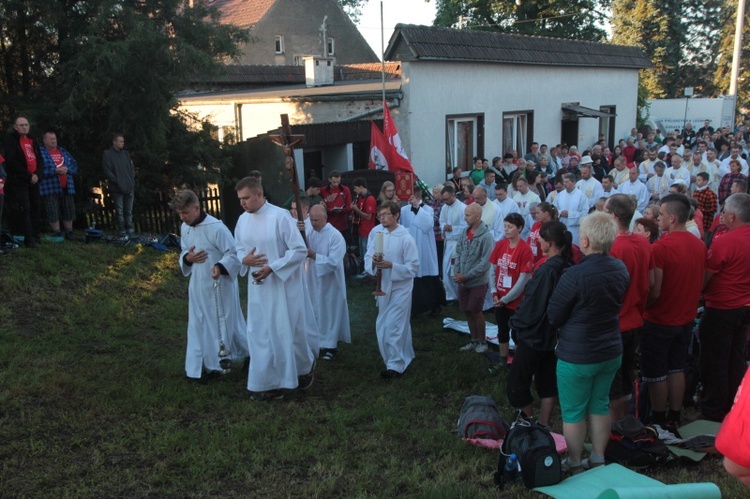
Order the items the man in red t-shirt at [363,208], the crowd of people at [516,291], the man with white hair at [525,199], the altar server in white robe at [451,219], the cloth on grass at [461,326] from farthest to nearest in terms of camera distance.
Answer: the man in red t-shirt at [363,208] → the man with white hair at [525,199] → the altar server in white robe at [451,219] → the cloth on grass at [461,326] → the crowd of people at [516,291]

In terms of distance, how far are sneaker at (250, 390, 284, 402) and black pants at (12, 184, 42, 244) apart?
18.0 ft

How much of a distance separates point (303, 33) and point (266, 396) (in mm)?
32356

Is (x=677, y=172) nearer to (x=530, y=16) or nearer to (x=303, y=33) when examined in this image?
(x=530, y=16)

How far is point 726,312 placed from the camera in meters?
5.64

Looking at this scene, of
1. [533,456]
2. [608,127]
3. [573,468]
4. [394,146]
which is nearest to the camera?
[533,456]

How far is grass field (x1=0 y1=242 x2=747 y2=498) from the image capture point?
15.7ft

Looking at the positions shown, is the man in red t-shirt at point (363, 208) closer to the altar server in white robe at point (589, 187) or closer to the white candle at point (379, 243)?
the altar server in white robe at point (589, 187)

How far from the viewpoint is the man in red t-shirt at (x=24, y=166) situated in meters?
9.61

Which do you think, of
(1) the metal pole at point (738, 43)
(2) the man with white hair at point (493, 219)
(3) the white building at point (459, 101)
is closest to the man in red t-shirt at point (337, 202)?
(2) the man with white hair at point (493, 219)

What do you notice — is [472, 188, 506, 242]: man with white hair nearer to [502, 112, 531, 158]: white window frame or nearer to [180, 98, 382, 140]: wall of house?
[180, 98, 382, 140]: wall of house

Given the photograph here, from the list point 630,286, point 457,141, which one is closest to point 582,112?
point 457,141

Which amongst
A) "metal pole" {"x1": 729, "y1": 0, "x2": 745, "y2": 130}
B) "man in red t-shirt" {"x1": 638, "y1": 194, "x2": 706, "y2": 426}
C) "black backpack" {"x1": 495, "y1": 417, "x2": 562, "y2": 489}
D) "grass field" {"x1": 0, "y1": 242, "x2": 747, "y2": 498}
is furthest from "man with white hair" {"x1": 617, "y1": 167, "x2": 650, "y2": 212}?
"metal pole" {"x1": 729, "y1": 0, "x2": 745, "y2": 130}

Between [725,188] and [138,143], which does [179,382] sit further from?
[725,188]

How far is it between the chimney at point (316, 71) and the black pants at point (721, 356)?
15723 millimetres
